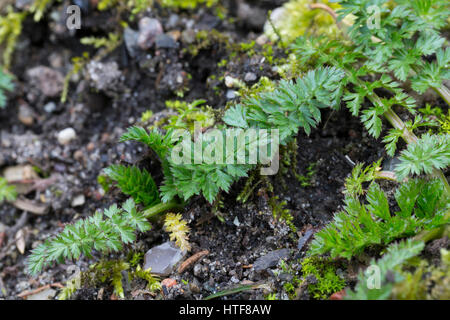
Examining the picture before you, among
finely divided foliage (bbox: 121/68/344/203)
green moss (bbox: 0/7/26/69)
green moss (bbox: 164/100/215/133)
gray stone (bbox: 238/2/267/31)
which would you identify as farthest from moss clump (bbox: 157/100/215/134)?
green moss (bbox: 0/7/26/69)

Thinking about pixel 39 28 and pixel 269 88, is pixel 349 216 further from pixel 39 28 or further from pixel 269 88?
pixel 39 28

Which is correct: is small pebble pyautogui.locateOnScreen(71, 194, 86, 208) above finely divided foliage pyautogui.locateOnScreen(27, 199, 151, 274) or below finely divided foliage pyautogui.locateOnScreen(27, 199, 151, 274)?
below

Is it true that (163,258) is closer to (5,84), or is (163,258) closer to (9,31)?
(5,84)

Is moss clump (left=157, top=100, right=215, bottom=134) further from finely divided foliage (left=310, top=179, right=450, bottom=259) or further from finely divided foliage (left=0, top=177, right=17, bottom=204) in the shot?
finely divided foliage (left=0, top=177, right=17, bottom=204)

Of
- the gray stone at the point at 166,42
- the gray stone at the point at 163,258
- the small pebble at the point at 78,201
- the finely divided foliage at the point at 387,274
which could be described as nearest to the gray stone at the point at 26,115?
the small pebble at the point at 78,201

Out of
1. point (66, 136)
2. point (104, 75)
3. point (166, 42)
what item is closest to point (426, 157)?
point (166, 42)
